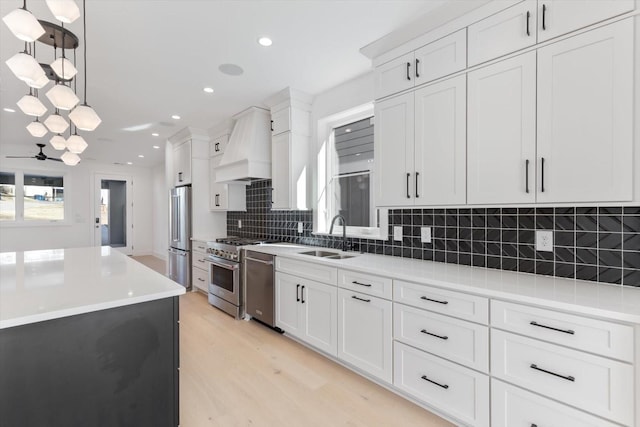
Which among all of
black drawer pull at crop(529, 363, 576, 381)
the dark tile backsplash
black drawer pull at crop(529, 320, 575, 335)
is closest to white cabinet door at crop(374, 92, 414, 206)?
the dark tile backsplash

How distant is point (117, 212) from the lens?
27.7ft

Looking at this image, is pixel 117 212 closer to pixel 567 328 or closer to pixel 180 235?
pixel 180 235

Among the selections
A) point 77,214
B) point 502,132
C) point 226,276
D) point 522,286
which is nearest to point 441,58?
point 502,132

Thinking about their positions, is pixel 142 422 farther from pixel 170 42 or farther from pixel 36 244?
pixel 36 244

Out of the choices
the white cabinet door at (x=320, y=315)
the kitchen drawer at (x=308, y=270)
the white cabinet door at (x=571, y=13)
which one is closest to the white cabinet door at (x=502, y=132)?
the white cabinet door at (x=571, y=13)

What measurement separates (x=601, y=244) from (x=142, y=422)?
103 inches

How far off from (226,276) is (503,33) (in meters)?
3.63

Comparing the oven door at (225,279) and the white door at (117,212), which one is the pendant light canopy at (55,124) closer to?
the oven door at (225,279)

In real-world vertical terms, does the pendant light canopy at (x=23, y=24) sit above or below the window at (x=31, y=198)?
above

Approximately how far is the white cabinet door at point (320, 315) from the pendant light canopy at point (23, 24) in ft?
7.67

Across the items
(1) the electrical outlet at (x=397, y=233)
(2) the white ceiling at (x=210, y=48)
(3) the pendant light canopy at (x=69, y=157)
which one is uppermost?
(2) the white ceiling at (x=210, y=48)

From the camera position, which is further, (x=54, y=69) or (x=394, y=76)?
(x=394, y=76)

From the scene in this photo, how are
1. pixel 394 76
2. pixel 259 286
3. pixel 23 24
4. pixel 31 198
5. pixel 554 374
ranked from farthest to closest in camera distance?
pixel 31 198
pixel 259 286
pixel 394 76
pixel 554 374
pixel 23 24

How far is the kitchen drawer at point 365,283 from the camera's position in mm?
2121
